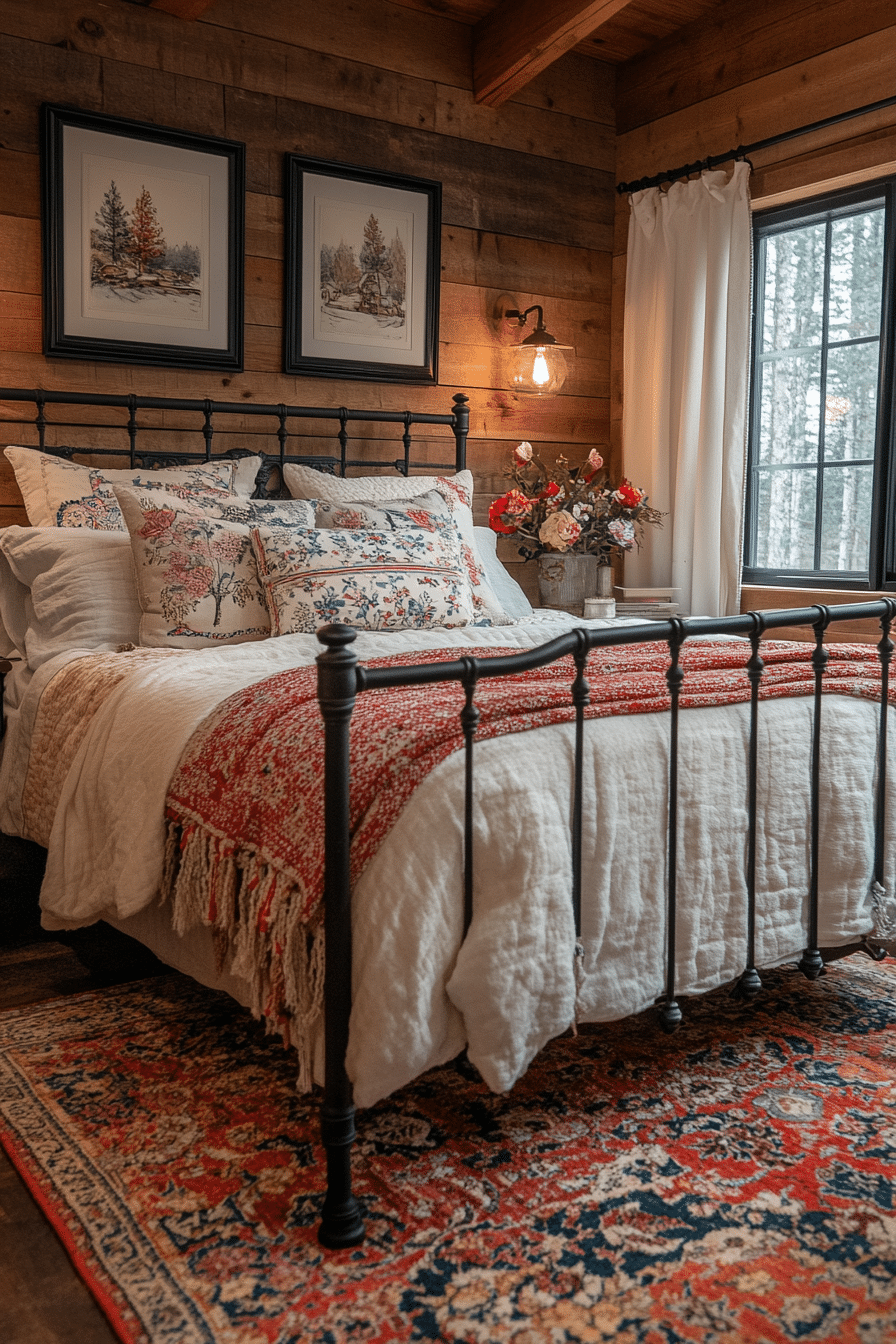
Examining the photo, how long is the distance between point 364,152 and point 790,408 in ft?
5.13

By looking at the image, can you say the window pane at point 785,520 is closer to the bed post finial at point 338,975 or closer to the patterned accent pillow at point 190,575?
the patterned accent pillow at point 190,575

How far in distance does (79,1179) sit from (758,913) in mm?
1091

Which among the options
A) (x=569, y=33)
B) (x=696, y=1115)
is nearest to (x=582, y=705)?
(x=696, y=1115)

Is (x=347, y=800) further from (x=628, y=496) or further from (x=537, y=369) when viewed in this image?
(x=537, y=369)

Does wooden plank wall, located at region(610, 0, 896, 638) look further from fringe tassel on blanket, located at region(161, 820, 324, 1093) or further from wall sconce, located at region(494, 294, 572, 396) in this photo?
fringe tassel on blanket, located at region(161, 820, 324, 1093)

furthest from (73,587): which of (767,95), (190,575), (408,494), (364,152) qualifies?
(767,95)

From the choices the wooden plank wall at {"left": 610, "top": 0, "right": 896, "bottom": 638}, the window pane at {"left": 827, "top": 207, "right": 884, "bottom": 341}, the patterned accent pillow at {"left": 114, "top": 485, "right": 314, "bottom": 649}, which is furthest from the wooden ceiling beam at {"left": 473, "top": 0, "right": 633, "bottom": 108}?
the patterned accent pillow at {"left": 114, "top": 485, "right": 314, "bottom": 649}

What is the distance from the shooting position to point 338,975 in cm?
140

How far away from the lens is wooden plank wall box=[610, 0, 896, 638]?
10.5 ft

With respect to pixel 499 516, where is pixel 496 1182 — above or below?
below

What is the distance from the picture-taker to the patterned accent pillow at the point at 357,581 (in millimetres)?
2562

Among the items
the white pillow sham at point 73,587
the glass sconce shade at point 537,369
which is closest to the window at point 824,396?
the glass sconce shade at point 537,369

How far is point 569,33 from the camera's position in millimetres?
3336

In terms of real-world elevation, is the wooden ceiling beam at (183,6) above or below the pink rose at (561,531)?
above
